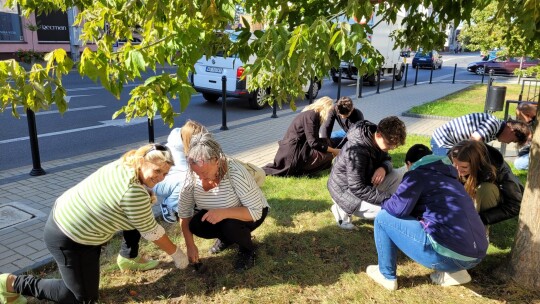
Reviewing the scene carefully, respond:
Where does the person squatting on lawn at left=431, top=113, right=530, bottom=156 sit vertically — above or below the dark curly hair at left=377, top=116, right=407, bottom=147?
below

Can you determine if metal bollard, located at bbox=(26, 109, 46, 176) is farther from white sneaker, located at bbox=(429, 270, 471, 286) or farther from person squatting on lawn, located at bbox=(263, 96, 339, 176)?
white sneaker, located at bbox=(429, 270, 471, 286)

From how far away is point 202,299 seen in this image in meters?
3.19

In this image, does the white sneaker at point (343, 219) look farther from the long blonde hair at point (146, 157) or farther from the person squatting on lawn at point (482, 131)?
the long blonde hair at point (146, 157)

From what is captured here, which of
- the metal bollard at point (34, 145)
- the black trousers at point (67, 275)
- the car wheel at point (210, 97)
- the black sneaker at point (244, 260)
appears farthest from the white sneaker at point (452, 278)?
the car wheel at point (210, 97)

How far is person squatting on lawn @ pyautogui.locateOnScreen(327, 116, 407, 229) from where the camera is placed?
3838 mm

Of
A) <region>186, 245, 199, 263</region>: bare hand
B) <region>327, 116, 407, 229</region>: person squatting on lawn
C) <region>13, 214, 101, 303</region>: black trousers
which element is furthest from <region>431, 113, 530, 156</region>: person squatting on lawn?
<region>13, 214, 101, 303</region>: black trousers

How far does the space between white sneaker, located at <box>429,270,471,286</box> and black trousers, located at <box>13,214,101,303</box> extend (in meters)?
2.52

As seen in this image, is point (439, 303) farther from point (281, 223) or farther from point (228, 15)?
point (228, 15)

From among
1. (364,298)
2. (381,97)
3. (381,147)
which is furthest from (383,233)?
(381,97)

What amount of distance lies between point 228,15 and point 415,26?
→ 223 centimetres

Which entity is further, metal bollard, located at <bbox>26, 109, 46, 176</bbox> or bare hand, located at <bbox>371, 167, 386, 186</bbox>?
metal bollard, located at <bbox>26, 109, 46, 176</bbox>

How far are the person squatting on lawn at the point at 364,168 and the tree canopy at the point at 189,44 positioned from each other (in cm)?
100

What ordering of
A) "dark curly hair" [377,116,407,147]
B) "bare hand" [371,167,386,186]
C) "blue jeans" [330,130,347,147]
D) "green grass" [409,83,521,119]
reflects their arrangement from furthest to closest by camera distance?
"green grass" [409,83,521,119]
"blue jeans" [330,130,347,147]
"bare hand" [371,167,386,186]
"dark curly hair" [377,116,407,147]

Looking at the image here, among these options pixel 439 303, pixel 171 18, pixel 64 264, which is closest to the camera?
pixel 171 18
